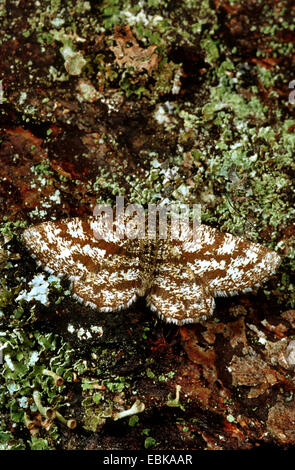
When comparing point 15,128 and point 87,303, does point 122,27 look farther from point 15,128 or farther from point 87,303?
point 87,303

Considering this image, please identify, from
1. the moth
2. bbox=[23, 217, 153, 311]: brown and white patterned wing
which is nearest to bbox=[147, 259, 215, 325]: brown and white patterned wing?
the moth

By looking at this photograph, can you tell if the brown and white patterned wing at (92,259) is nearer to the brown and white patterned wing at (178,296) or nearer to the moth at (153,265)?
the moth at (153,265)

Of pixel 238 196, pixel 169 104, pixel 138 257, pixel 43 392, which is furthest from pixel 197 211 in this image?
pixel 43 392

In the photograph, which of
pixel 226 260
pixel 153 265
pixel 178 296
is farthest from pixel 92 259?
pixel 226 260

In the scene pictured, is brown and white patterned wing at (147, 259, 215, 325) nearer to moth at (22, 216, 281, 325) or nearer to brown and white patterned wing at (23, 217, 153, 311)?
moth at (22, 216, 281, 325)

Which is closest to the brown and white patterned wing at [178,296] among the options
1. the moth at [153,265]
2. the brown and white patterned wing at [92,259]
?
the moth at [153,265]

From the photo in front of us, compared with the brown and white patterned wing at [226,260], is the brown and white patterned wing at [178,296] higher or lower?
lower

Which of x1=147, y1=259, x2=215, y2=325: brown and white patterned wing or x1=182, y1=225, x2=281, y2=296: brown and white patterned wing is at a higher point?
x1=182, y1=225, x2=281, y2=296: brown and white patterned wing

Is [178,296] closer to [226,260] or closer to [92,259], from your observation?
[226,260]
